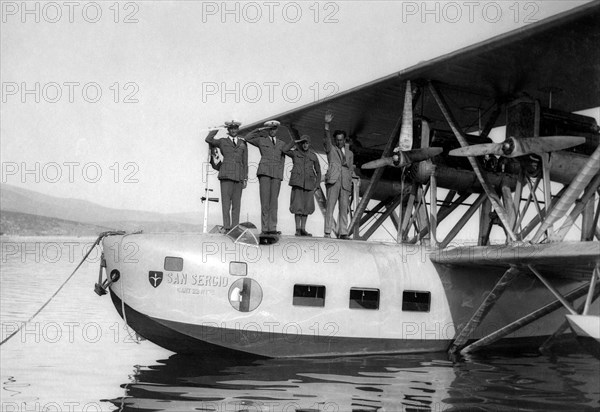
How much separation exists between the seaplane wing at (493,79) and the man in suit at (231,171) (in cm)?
373

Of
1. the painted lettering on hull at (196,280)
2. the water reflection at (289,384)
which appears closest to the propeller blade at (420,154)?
the water reflection at (289,384)

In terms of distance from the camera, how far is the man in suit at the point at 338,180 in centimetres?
1517

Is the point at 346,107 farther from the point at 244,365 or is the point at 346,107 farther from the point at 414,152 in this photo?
the point at 244,365

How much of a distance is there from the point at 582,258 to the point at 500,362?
11.0 ft

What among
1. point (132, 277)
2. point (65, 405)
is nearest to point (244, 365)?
point (132, 277)

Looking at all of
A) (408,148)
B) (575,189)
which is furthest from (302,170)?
(575,189)

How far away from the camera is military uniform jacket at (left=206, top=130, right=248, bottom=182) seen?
1358 centimetres

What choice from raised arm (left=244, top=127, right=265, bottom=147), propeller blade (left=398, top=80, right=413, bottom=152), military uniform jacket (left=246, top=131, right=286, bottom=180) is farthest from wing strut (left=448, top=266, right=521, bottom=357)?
raised arm (left=244, top=127, right=265, bottom=147)

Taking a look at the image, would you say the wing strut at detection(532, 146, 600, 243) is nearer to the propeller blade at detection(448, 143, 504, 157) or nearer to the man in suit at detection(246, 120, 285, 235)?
the propeller blade at detection(448, 143, 504, 157)

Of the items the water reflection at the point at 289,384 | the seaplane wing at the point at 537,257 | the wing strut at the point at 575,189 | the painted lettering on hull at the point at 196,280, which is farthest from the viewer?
the painted lettering on hull at the point at 196,280

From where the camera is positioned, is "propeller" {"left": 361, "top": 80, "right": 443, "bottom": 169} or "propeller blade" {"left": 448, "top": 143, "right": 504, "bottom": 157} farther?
"propeller" {"left": 361, "top": 80, "right": 443, "bottom": 169}

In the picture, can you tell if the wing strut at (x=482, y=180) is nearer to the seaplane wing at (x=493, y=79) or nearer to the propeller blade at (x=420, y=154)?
the seaplane wing at (x=493, y=79)

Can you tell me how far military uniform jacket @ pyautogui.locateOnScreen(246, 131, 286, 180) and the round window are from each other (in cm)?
237

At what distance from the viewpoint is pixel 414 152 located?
1507cm
